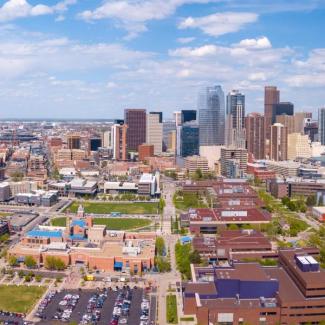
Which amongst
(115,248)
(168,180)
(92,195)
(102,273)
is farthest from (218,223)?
(168,180)

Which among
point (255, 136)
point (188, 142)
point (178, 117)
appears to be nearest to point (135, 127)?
Answer: point (188, 142)

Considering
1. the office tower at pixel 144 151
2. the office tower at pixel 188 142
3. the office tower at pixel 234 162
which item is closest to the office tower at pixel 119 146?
the office tower at pixel 144 151

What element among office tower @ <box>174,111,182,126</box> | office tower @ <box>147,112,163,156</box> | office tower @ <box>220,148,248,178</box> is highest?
office tower @ <box>174,111,182,126</box>

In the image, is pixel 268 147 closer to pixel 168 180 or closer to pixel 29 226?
pixel 168 180

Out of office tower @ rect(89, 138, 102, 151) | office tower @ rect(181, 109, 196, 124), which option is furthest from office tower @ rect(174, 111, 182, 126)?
office tower @ rect(89, 138, 102, 151)

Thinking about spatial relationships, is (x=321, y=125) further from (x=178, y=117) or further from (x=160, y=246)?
(x=160, y=246)

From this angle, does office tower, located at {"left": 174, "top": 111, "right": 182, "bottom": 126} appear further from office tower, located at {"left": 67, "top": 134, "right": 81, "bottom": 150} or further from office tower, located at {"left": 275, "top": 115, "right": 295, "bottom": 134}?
office tower, located at {"left": 67, "top": 134, "right": 81, "bottom": 150}

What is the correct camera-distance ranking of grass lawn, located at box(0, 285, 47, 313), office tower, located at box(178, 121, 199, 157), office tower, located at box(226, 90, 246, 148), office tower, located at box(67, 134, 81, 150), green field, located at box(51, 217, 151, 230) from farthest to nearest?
office tower, located at box(178, 121, 199, 157) < office tower, located at box(226, 90, 246, 148) < office tower, located at box(67, 134, 81, 150) < green field, located at box(51, 217, 151, 230) < grass lawn, located at box(0, 285, 47, 313)
